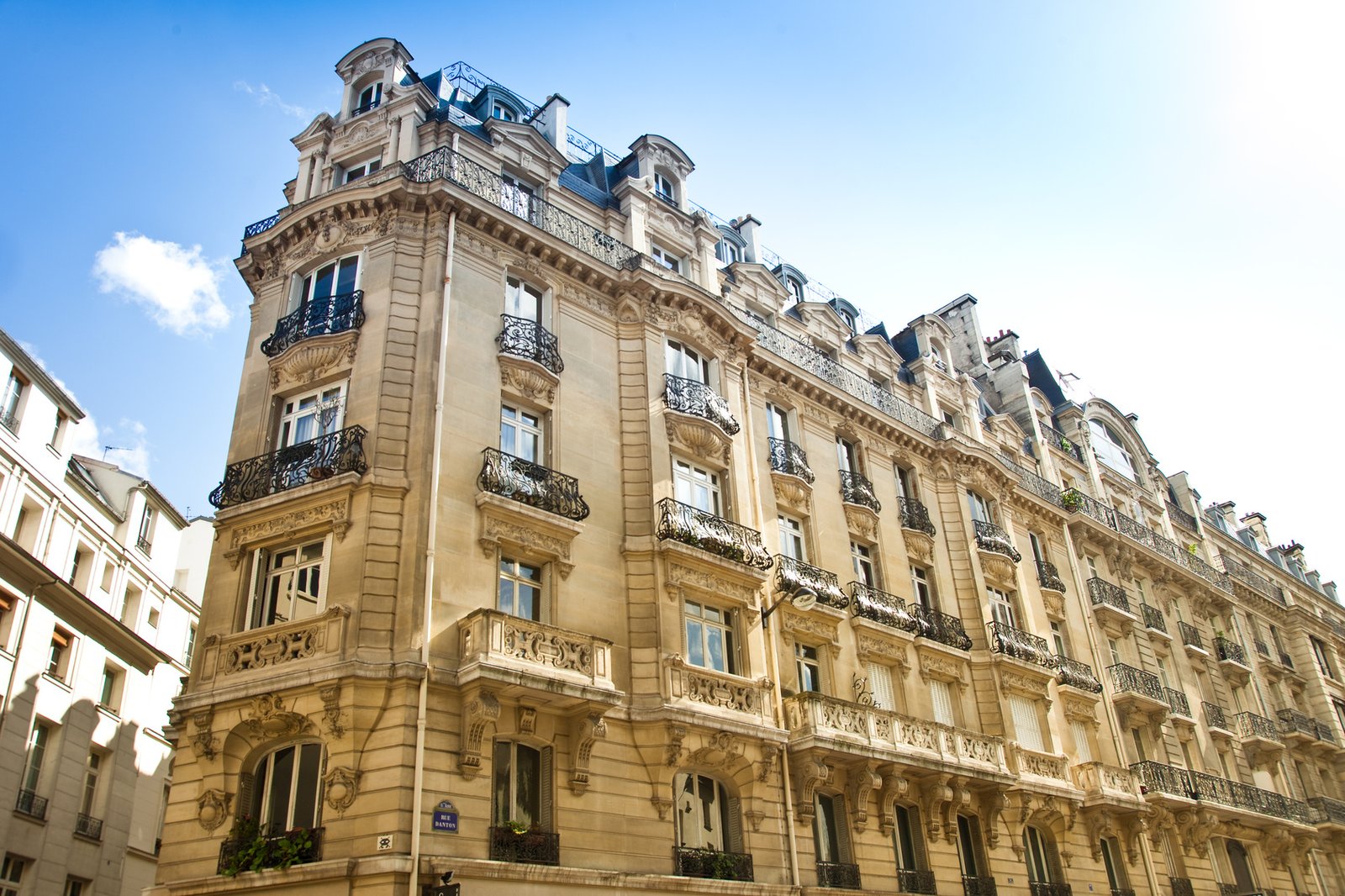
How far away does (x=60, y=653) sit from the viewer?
91.7 feet

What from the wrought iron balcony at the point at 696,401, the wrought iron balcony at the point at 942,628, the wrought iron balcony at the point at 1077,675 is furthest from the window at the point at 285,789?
the wrought iron balcony at the point at 1077,675

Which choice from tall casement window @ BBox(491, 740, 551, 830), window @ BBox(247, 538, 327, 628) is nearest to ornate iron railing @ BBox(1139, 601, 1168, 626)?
tall casement window @ BBox(491, 740, 551, 830)

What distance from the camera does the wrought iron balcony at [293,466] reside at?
18438 millimetres

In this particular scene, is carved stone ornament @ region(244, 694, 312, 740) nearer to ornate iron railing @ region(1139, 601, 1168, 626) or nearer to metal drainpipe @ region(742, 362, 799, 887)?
metal drainpipe @ region(742, 362, 799, 887)

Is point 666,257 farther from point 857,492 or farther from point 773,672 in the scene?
point 773,672

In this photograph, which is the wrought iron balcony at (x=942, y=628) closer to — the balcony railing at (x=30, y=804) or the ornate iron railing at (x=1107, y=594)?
the ornate iron railing at (x=1107, y=594)

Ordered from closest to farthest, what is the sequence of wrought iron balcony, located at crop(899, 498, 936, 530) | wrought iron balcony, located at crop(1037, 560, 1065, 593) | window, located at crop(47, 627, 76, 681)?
window, located at crop(47, 627, 76, 681) < wrought iron balcony, located at crop(899, 498, 936, 530) < wrought iron balcony, located at crop(1037, 560, 1065, 593)

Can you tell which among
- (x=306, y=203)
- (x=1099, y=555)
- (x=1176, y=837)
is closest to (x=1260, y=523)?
(x=1099, y=555)

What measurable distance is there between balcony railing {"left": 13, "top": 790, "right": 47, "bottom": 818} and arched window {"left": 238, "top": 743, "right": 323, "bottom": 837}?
1198 cm

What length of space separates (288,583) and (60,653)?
14140mm

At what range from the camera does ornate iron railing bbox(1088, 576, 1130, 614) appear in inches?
1358

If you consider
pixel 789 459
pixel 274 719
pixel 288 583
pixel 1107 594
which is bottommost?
pixel 274 719

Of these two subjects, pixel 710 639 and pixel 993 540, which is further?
pixel 993 540

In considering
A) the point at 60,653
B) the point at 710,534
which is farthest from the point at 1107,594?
the point at 60,653
